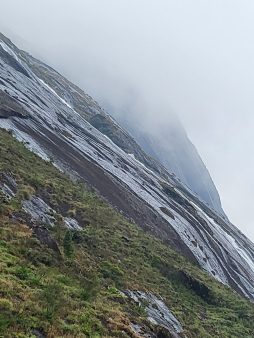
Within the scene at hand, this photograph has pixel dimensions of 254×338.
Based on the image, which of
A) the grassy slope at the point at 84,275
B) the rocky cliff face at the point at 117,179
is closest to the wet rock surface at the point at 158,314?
the grassy slope at the point at 84,275

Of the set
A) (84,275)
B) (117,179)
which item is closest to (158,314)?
(84,275)

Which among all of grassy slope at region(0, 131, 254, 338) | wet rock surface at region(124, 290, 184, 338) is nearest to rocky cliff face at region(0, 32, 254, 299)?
grassy slope at region(0, 131, 254, 338)

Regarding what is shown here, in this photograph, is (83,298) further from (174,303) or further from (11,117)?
(11,117)

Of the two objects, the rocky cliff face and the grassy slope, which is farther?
the rocky cliff face

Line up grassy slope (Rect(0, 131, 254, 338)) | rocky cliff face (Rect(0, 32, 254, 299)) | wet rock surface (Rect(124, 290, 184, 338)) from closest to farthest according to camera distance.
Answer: grassy slope (Rect(0, 131, 254, 338)) < wet rock surface (Rect(124, 290, 184, 338)) < rocky cliff face (Rect(0, 32, 254, 299))

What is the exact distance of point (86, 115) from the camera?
5910 inches

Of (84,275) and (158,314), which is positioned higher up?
(158,314)

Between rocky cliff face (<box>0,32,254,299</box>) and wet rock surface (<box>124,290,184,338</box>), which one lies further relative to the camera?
rocky cliff face (<box>0,32,254,299</box>)

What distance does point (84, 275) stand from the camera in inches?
1127

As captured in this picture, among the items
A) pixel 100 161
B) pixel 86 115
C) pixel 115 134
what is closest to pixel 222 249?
pixel 100 161

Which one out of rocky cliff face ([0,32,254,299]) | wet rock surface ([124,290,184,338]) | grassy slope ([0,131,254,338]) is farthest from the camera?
rocky cliff face ([0,32,254,299])

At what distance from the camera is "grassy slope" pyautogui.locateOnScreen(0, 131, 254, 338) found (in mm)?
20656

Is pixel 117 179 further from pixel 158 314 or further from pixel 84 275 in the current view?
pixel 84 275

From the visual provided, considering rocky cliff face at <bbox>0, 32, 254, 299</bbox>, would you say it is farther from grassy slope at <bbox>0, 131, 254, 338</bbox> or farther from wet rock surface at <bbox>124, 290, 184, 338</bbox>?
wet rock surface at <bbox>124, 290, 184, 338</bbox>
